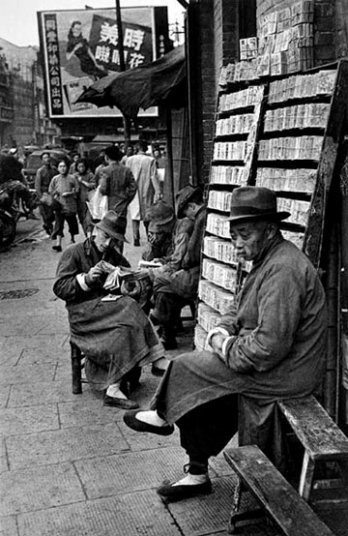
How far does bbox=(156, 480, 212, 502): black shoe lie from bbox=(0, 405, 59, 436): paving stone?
136 centimetres

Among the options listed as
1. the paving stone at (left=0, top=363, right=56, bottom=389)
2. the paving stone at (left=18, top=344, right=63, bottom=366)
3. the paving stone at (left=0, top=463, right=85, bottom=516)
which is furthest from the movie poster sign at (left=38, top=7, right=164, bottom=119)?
the paving stone at (left=0, top=463, right=85, bottom=516)

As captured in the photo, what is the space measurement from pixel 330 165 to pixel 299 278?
94 cm

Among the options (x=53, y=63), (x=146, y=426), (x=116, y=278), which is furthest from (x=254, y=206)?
(x=53, y=63)

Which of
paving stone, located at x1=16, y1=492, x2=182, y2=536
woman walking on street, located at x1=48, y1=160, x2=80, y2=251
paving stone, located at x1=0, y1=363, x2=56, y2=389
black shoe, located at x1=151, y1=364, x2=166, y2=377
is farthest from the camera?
woman walking on street, located at x1=48, y1=160, x2=80, y2=251

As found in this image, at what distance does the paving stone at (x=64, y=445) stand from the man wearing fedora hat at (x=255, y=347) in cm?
94

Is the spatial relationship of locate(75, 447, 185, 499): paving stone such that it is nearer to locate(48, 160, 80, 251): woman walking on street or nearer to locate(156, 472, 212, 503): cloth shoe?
locate(156, 472, 212, 503): cloth shoe

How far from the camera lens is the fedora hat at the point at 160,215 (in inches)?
263

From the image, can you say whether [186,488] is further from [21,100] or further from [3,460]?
[21,100]

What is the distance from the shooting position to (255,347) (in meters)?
3.34

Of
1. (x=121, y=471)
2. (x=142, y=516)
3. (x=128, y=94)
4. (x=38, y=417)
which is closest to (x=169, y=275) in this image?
(x=38, y=417)

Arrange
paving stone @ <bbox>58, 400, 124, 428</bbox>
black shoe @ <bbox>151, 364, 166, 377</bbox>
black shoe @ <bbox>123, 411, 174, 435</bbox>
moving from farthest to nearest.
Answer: black shoe @ <bbox>151, 364, 166, 377</bbox> < paving stone @ <bbox>58, 400, 124, 428</bbox> < black shoe @ <bbox>123, 411, 174, 435</bbox>

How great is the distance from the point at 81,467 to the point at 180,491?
79cm

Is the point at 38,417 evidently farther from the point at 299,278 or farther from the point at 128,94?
the point at 128,94

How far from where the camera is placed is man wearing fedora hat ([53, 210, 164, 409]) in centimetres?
540
